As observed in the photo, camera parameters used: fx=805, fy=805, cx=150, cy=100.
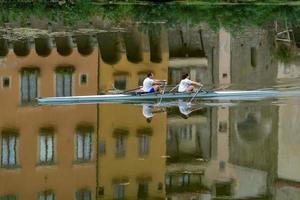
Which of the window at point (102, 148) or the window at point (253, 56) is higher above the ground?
the window at point (253, 56)

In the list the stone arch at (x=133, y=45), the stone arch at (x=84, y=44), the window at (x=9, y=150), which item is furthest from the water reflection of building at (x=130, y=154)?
the stone arch at (x=133, y=45)

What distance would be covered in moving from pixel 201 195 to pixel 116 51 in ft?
77.6

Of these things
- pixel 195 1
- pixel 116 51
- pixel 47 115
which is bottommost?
pixel 47 115

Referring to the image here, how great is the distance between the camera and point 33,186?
23109mm

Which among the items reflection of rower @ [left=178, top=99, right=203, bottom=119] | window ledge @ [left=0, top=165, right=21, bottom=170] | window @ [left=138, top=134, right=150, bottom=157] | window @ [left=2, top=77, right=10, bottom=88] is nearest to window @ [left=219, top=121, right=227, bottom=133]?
reflection of rower @ [left=178, top=99, right=203, bottom=119]

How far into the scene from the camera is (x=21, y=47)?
4256cm

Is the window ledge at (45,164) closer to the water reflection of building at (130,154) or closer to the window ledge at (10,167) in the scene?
the window ledge at (10,167)

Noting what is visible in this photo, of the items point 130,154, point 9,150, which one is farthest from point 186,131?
point 9,150

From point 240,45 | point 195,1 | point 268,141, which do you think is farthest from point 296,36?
point 268,141

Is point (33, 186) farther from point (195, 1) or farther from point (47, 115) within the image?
point (195, 1)

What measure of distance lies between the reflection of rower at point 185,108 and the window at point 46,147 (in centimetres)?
479

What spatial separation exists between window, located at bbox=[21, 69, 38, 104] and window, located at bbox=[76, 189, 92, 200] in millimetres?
11790

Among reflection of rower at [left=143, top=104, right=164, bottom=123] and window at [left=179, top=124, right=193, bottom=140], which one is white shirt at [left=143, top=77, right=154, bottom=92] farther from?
window at [left=179, top=124, right=193, bottom=140]

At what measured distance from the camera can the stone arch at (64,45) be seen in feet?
140
